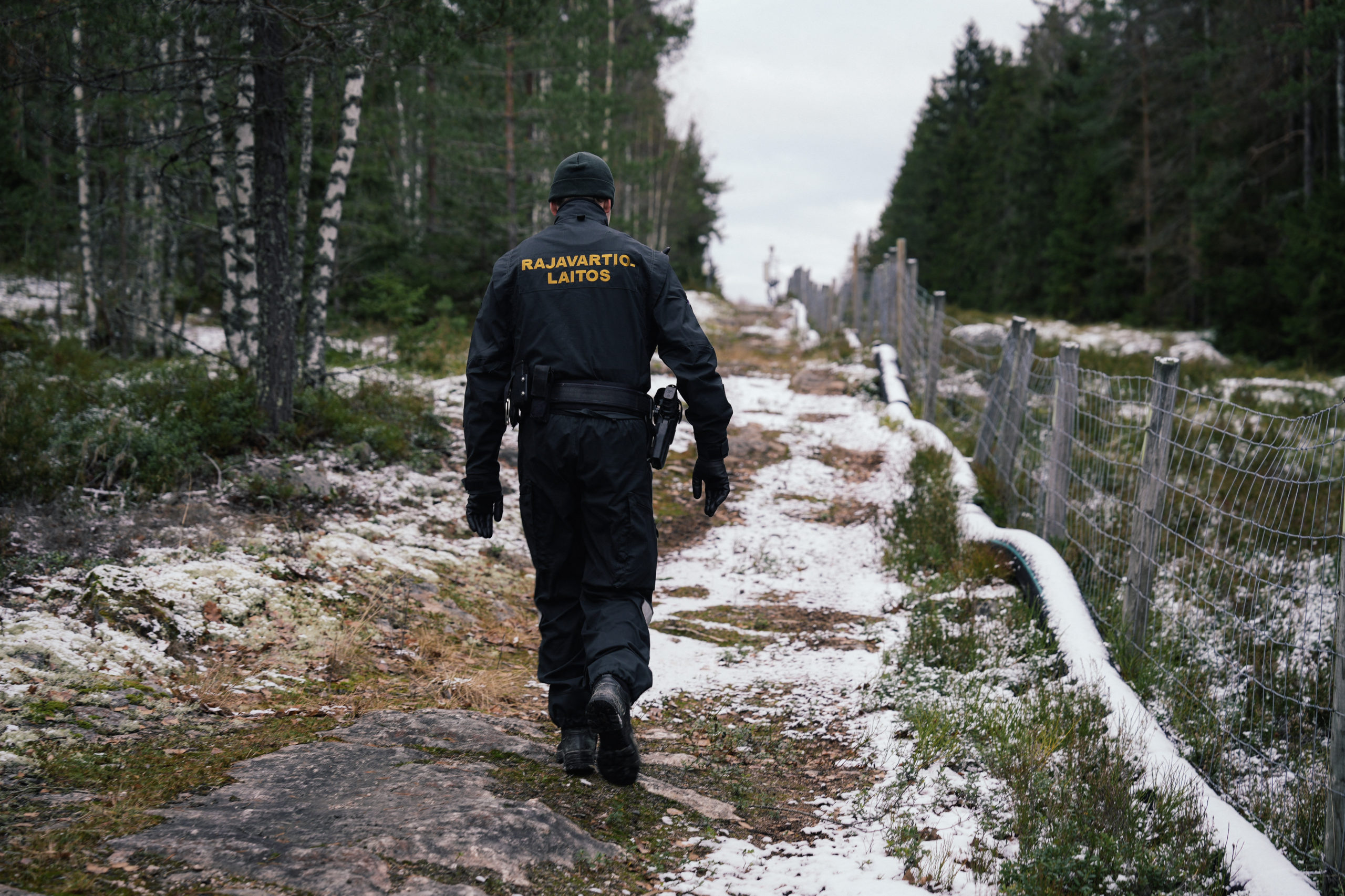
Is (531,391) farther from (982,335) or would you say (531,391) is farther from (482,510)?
(982,335)

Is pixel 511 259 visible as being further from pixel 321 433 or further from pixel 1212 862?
pixel 321 433

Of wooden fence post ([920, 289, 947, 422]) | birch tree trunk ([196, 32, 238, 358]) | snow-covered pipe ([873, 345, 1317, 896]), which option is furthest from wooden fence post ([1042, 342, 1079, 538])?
birch tree trunk ([196, 32, 238, 358])

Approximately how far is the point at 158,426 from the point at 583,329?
4.18 meters

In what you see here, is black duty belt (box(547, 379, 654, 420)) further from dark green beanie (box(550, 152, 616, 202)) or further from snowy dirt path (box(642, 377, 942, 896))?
snowy dirt path (box(642, 377, 942, 896))

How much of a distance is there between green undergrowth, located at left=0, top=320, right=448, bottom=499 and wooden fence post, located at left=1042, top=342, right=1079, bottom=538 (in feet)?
15.7

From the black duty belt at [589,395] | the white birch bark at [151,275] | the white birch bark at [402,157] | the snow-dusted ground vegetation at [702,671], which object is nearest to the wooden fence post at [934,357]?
the snow-dusted ground vegetation at [702,671]

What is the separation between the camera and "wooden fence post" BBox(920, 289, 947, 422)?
936 cm

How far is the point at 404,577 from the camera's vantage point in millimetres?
5137

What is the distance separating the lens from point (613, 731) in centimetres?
303

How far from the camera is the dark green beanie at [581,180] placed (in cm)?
352

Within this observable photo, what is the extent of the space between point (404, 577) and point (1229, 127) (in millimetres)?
25092

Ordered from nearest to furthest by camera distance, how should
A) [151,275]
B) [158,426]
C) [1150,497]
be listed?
1. [1150,497]
2. [158,426]
3. [151,275]

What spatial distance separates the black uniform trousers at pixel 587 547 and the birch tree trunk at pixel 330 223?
661 cm

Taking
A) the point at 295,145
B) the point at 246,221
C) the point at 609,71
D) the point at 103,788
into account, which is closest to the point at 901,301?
Answer: the point at 246,221
